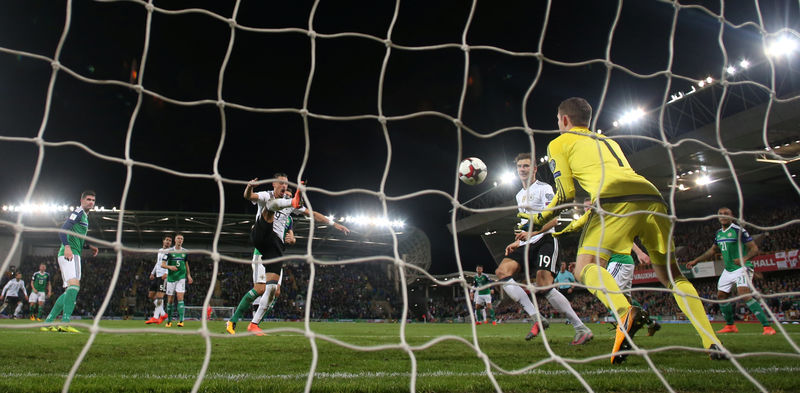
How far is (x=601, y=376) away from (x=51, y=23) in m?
17.6

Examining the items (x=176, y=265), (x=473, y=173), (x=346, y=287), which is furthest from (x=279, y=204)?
(x=346, y=287)

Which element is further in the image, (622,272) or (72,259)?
(72,259)

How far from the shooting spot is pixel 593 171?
3346mm

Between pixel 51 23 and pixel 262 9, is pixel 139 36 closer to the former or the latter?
pixel 51 23

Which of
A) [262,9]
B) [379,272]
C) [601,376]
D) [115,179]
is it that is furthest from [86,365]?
[379,272]

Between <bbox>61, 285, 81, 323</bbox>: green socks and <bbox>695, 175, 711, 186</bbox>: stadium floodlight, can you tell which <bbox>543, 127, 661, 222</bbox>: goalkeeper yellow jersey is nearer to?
<bbox>61, 285, 81, 323</bbox>: green socks

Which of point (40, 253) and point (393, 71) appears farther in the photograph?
point (40, 253)

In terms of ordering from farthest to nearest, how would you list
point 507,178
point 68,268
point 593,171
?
point 507,178 < point 68,268 < point 593,171

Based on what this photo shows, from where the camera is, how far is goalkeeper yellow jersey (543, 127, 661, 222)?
129 inches

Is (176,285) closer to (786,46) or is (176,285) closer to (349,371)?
(349,371)

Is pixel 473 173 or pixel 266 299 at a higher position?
pixel 473 173

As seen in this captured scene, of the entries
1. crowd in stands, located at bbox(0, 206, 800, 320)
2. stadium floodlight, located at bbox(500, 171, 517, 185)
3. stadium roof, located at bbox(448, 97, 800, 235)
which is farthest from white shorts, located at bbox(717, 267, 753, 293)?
stadium floodlight, located at bbox(500, 171, 517, 185)

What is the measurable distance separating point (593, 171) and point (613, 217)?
35 centimetres

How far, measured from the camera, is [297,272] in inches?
1446
